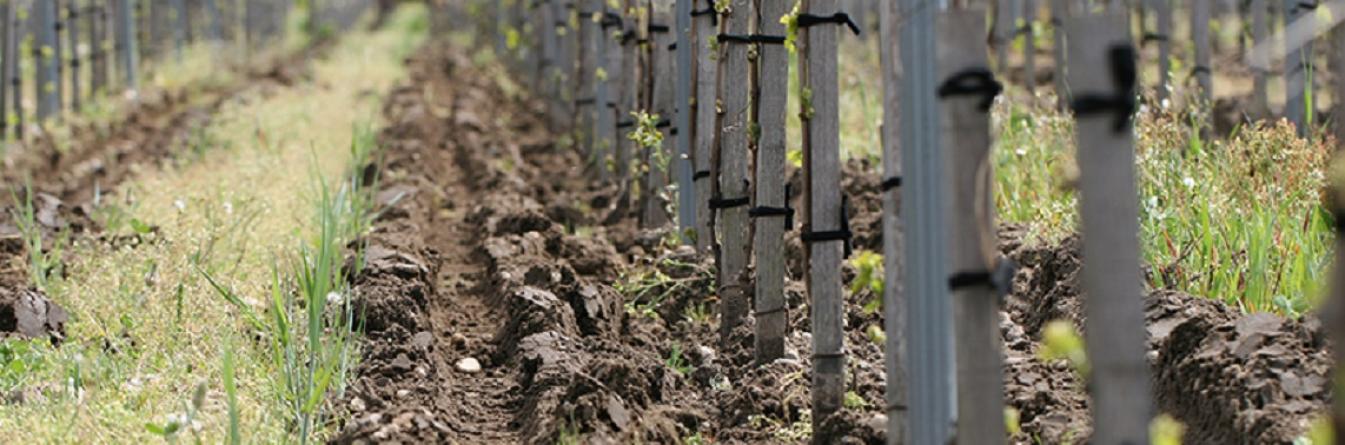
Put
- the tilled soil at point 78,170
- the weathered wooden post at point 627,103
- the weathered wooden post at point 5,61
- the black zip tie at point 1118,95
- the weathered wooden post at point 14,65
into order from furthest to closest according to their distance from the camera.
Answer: the weathered wooden post at point 14,65
the weathered wooden post at point 5,61
the weathered wooden post at point 627,103
the tilled soil at point 78,170
the black zip tie at point 1118,95

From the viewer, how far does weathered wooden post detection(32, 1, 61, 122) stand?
45.2 feet

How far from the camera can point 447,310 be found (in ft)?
20.0

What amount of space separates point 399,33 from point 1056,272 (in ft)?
92.3

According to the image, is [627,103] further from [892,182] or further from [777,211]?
[892,182]

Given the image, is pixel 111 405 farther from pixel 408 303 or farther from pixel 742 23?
pixel 742 23

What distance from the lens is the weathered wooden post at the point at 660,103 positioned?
24.6ft

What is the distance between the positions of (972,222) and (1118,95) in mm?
485

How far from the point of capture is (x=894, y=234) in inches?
126

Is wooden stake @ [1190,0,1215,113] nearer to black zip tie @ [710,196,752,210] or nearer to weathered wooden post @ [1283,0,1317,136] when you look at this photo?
weathered wooden post @ [1283,0,1317,136]

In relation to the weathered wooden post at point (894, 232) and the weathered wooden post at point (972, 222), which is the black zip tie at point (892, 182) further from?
the weathered wooden post at point (972, 222)

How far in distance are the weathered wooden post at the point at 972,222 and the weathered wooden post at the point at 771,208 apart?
174 centimetres

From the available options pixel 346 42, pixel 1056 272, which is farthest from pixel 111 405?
pixel 346 42

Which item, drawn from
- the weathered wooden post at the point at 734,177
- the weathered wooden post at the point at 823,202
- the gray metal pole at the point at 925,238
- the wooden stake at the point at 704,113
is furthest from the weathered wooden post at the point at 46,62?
the gray metal pole at the point at 925,238

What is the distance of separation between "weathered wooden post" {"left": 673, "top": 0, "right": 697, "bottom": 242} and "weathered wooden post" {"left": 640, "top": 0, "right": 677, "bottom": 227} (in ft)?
0.89
